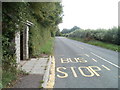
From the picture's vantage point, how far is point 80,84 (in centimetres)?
523

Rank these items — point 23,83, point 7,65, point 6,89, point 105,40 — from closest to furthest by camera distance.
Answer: point 6,89
point 23,83
point 7,65
point 105,40

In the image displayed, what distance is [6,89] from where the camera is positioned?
14.4 feet

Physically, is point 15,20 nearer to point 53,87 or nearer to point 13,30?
point 13,30

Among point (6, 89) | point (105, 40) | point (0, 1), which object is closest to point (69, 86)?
point (6, 89)

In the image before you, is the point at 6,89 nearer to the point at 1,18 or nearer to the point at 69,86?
the point at 69,86

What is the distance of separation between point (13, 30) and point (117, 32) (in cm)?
2032

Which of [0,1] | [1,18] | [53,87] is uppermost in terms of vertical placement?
[0,1]

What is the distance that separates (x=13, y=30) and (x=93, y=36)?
33.3 m

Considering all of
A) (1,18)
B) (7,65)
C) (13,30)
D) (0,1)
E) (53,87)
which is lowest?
(53,87)

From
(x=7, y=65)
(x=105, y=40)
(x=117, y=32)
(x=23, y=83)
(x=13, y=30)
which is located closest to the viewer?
(x=23, y=83)

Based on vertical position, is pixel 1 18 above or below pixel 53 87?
above

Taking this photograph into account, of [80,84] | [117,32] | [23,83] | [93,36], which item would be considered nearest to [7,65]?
[23,83]

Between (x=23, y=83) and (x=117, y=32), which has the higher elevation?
(x=117, y=32)

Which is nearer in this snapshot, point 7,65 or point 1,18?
point 1,18
